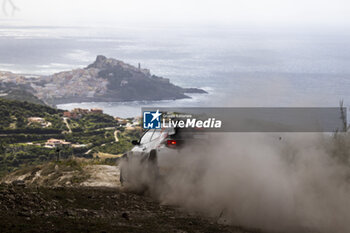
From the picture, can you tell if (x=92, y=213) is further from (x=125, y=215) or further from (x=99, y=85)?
(x=99, y=85)

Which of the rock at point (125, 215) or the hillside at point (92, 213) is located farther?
the rock at point (125, 215)

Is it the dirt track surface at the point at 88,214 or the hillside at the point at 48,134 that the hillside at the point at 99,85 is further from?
the dirt track surface at the point at 88,214

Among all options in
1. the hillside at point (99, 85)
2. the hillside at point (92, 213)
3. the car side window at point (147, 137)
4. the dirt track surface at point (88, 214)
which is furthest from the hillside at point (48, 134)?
the hillside at point (99, 85)

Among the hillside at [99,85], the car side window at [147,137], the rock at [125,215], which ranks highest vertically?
the car side window at [147,137]

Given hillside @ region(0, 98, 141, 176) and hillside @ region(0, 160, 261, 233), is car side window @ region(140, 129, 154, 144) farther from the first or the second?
hillside @ region(0, 98, 141, 176)

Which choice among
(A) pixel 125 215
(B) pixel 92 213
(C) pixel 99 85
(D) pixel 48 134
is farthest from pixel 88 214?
(C) pixel 99 85

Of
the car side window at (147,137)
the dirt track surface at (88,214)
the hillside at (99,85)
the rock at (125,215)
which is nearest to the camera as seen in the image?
the dirt track surface at (88,214)

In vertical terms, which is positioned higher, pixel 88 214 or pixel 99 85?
pixel 88 214

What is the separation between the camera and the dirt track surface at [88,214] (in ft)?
24.0

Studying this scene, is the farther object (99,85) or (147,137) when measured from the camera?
(99,85)

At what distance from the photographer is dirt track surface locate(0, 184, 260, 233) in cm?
732

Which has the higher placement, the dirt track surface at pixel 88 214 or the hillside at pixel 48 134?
the dirt track surface at pixel 88 214

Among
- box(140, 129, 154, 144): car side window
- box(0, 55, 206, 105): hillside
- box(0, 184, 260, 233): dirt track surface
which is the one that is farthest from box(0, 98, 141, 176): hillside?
box(0, 55, 206, 105): hillside

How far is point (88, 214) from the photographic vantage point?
338 inches
